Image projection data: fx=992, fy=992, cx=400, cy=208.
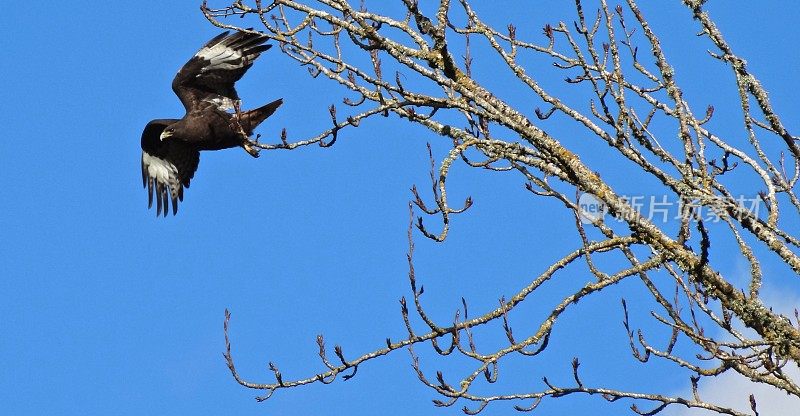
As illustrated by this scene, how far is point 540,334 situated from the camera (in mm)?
4781

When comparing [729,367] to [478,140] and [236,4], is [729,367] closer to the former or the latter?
[478,140]

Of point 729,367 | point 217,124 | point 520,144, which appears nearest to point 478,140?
point 520,144

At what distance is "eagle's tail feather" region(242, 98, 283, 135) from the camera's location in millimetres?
9137

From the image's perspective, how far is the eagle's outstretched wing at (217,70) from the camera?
31.9 ft

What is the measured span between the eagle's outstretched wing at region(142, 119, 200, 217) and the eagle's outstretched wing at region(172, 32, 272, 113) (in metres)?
1.15

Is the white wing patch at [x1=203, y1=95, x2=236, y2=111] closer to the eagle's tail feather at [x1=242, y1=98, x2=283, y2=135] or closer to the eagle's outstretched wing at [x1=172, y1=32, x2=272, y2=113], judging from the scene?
the eagle's outstretched wing at [x1=172, y1=32, x2=272, y2=113]

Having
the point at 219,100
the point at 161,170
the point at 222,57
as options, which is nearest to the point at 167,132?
the point at 219,100

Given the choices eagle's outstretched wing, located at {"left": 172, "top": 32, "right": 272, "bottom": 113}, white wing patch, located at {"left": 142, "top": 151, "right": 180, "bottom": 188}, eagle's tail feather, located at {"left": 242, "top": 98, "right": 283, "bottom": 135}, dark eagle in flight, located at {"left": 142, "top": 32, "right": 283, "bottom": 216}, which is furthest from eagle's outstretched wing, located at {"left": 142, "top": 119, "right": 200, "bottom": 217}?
eagle's tail feather, located at {"left": 242, "top": 98, "right": 283, "bottom": 135}

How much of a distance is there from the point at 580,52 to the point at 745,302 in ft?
5.11

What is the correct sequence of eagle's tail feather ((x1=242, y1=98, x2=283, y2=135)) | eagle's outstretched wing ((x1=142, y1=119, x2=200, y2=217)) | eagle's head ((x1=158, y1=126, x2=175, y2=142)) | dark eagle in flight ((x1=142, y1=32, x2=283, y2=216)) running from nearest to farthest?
1. eagle's tail feather ((x1=242, y1=98, x2=283, y2=135))
2. dark eagle in flight ((x1=142, y1=32, x2=283, y2=216))
3. eagle's head ((x1=158, y1=126, x2=175, y2=142))
4. eagle's outstretched wing ((x1=142, y1=119, x2=200, y2=217))

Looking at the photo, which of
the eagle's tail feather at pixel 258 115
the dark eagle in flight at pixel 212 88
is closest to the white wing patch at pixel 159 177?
the dark eagle in flight at pixel 212 88

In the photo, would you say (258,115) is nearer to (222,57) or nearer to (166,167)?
(222,57)

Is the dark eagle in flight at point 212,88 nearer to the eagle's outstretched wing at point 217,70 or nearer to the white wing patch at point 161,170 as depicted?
the eagle's outstretched wing at point 217,70

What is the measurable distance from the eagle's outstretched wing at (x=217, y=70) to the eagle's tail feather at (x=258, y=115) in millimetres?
624
